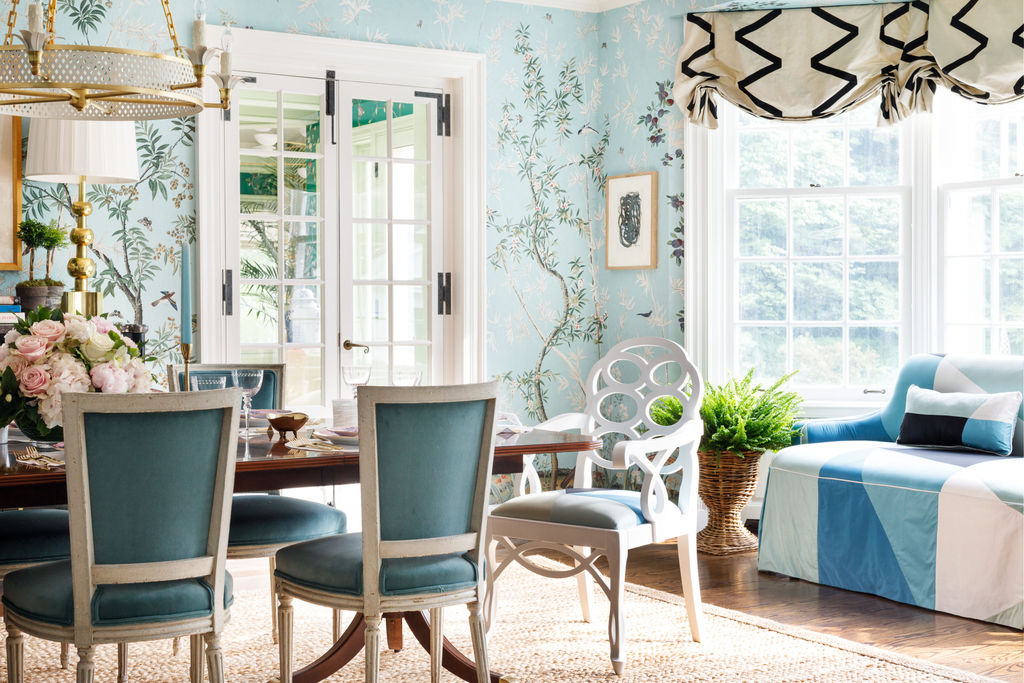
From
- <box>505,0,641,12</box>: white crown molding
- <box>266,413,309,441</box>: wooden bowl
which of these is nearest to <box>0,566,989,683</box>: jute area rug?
<box>266,413,309,441</box>: wooden bowl

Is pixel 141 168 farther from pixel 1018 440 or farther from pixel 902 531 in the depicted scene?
pixel 1018 440

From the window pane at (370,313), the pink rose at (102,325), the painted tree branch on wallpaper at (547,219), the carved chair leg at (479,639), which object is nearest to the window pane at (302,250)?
the window pane at (370,313)

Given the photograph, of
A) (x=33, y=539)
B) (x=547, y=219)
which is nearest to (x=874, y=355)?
(x=547, y=219)

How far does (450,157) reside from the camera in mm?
5258

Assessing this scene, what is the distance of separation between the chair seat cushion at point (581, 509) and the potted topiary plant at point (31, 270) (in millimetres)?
1890

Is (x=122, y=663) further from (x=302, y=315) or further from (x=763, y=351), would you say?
(x=763, y=351)

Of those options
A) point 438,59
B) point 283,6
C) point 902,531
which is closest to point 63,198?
point 283,6

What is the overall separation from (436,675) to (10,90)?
1.73 metres

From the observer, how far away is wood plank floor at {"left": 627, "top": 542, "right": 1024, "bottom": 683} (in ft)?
10.8

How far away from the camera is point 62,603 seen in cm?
221

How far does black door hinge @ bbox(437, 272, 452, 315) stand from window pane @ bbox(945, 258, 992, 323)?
7.40 feet

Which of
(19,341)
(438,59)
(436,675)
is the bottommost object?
(436,675)

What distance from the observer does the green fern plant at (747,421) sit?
4.55 metres

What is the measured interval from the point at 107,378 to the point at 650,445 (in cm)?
157
